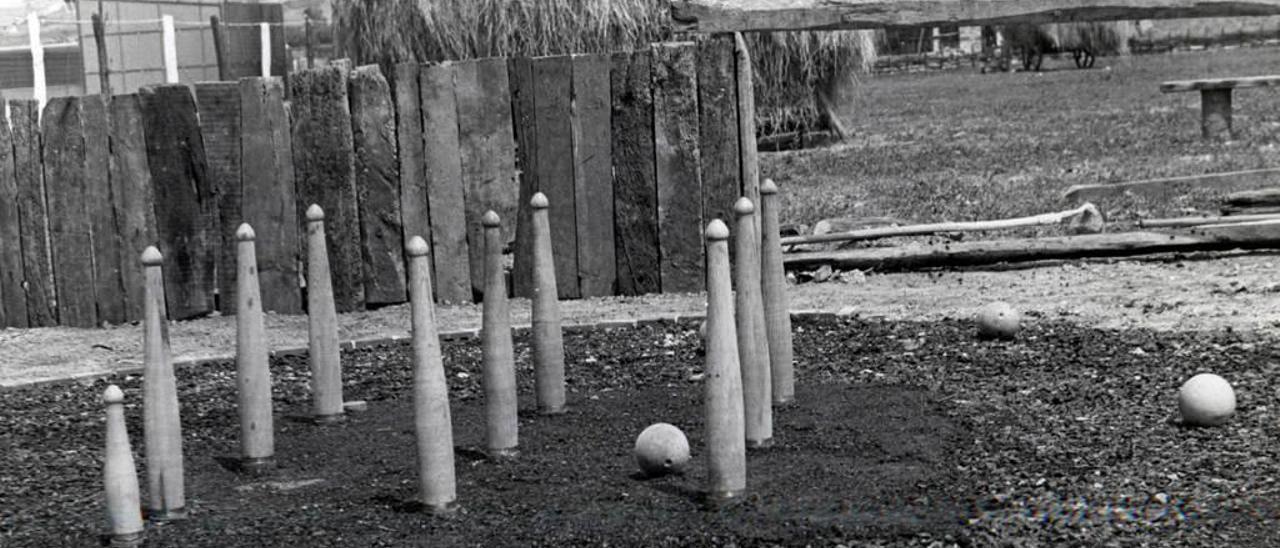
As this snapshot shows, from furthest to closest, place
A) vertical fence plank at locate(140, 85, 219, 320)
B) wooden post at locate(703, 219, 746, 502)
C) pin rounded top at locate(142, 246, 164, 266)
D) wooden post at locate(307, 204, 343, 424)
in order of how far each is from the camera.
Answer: vertical fence plank at locate(140, 85, 219, 320)
wooden post at locate(307, 204, 343, 424)
pin rounded top at locate(142, 246, 164, 266)
wooden post at locate(703, 219, 746, 502)

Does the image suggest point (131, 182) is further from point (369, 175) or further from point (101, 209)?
point (369, 175)

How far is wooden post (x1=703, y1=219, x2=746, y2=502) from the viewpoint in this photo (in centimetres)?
574

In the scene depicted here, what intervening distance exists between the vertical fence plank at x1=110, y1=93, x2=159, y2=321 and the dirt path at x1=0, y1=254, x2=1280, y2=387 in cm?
54

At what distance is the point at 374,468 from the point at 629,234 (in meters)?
4.59

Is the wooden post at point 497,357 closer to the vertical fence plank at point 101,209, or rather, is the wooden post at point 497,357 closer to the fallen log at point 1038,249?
the vertical fence plank at point 101,209

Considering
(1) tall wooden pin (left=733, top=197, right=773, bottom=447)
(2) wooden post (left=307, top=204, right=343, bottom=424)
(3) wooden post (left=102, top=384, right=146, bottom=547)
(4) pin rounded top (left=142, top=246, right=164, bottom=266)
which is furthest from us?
(2) wooden post (left=307, top=204, right=343, bottom=424)

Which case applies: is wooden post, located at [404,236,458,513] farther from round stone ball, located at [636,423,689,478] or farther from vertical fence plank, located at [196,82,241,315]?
vertical fence plank, located at [196,82,241,315]

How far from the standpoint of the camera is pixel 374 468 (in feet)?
22.2

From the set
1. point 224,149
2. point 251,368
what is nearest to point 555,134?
point 224,149

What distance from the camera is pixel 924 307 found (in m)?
10.4

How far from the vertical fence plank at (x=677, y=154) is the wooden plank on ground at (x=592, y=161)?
32 centimetres

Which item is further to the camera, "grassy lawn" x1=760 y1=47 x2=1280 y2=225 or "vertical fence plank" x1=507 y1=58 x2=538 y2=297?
"grassy lawn" x1=760 y1=47 x2=1280 y2=225

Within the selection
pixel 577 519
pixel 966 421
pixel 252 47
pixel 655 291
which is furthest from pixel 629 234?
pixel 252 47

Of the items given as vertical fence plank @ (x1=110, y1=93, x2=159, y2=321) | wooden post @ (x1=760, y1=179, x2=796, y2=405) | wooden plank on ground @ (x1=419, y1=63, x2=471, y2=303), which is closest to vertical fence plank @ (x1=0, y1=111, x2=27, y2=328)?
vertical fence plank @ (x1=110, y1=93, x2=159, y2=321)
